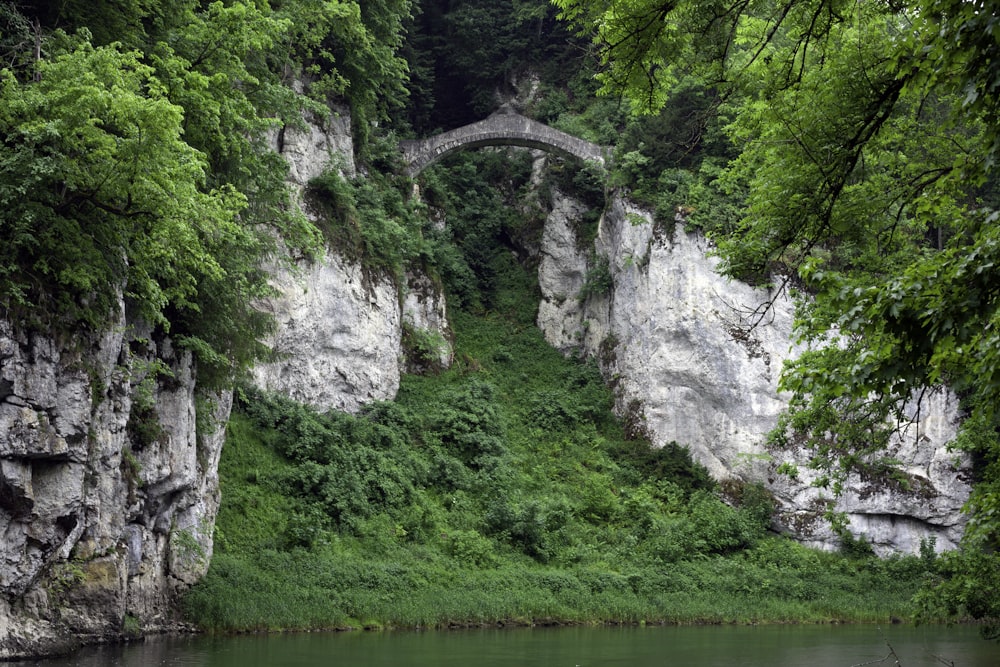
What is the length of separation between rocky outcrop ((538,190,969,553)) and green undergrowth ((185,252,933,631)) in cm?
115

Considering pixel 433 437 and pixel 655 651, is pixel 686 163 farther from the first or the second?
pixel 655 651

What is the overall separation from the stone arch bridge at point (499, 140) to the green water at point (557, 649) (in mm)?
19380

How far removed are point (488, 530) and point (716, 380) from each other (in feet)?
33.5

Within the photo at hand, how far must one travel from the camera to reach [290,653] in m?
13.3

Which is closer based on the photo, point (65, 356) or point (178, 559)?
point (65, 356)

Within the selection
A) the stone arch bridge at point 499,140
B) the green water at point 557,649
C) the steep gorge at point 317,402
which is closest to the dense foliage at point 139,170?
the steep gorge at point 317,402

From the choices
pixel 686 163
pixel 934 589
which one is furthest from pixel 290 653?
pixel 686 163

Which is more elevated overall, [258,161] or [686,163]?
[686,163]

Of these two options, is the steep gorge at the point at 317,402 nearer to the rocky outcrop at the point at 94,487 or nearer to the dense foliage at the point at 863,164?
the rocky outcrop at the point at 94,487

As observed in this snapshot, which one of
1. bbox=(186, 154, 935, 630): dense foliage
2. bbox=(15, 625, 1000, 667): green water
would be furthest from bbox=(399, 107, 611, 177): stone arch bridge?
bbox=(15, 625, 1000, 667): green water

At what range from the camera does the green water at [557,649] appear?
1245 centimetres

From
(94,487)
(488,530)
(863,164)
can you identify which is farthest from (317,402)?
(863,164)

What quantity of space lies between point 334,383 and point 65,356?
43.3 feet

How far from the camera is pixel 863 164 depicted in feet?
25.2
